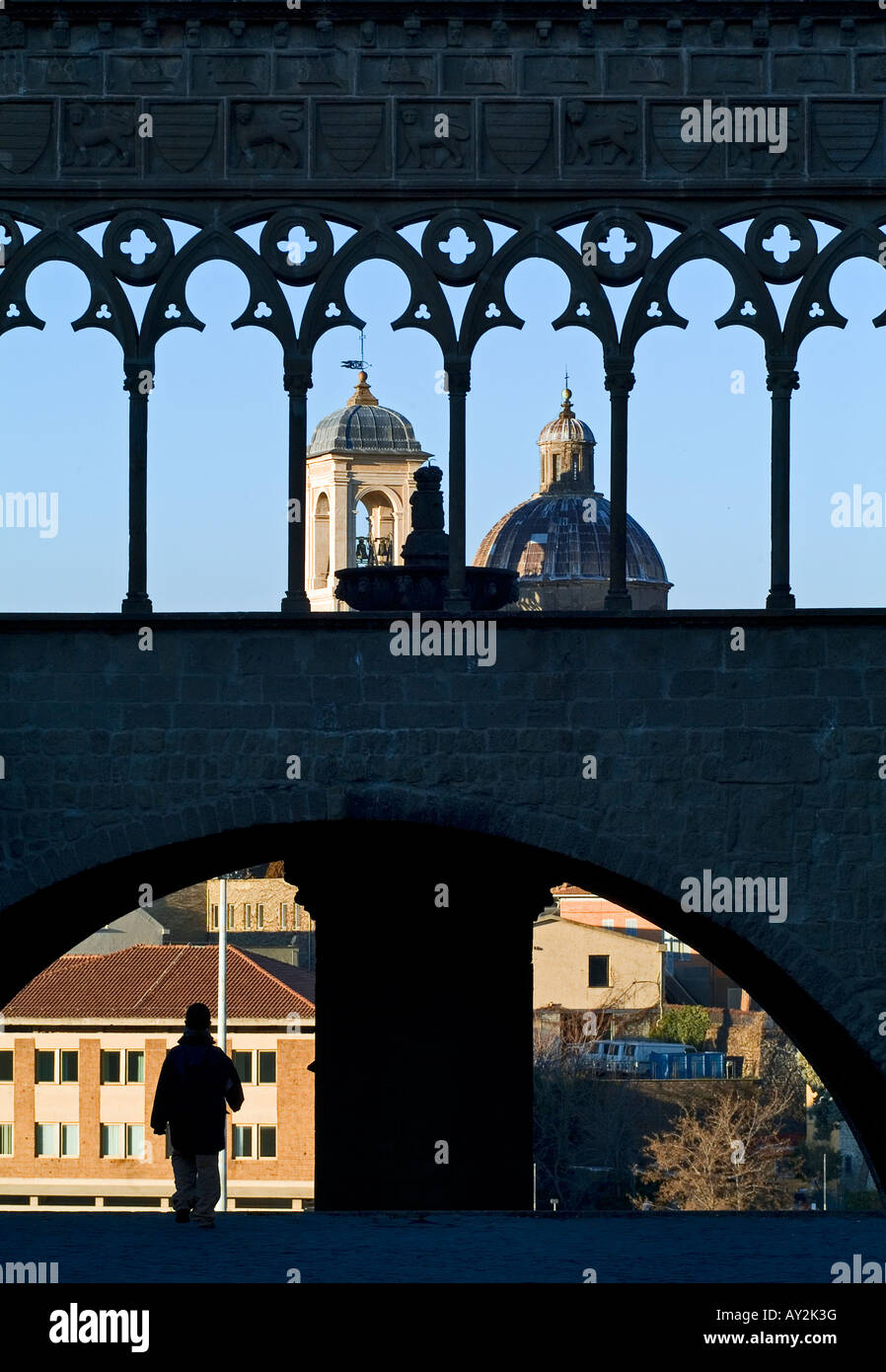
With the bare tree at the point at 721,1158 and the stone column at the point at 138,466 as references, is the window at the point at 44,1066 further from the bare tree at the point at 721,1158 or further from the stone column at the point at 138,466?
the stone column at the point at 138,466

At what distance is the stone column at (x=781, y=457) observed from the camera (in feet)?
55.6

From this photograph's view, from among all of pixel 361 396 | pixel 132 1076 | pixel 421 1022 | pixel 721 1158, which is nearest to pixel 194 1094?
pixel 421 1022

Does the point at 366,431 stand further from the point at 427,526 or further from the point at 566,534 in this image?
the point at 566,534

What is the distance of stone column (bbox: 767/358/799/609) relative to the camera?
1694 centimetres

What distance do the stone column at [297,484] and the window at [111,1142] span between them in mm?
47300

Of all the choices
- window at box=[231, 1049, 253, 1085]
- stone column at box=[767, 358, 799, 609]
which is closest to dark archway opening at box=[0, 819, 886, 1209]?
stone column at box=[767, 358, 799, 609]

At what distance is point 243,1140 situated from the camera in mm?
60594

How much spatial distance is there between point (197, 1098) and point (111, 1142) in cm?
4898

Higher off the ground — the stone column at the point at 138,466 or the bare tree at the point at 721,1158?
the stone column at the point at 138,466

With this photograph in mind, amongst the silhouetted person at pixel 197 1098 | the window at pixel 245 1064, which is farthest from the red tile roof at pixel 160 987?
the silhouetted person at pixel 197 1098

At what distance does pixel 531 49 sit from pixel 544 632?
3.72m

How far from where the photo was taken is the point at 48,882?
16.4m

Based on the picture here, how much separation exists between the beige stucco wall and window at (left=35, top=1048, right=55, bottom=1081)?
1630 centimetres
